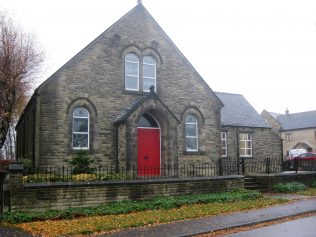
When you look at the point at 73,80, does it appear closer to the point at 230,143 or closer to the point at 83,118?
the point at 83,118

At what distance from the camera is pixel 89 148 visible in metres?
20.1

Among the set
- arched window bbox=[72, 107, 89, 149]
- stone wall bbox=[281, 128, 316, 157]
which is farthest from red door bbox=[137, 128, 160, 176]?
stone wall bbox=[281, 128, 316, 157]

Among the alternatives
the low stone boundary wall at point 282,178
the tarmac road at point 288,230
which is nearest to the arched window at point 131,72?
the low stone boundary wall at point 282,178

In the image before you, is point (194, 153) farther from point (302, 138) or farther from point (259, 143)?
point (302, 138)

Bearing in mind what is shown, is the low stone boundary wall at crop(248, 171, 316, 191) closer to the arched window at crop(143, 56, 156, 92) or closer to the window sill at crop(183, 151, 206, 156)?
the window sill at crop(183, 151, 206, 156)

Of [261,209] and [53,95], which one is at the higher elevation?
[53,95]

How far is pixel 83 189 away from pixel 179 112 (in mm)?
9869

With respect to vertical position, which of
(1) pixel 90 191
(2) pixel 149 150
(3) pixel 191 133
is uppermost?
(3) pixel 191 133

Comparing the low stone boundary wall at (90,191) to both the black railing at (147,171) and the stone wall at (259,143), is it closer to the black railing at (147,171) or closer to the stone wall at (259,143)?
the black railing at (147,171)

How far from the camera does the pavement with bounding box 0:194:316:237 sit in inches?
427

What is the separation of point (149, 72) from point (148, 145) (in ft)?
13.6

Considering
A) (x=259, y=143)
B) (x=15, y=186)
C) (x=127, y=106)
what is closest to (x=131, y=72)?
(x=127, y=106)

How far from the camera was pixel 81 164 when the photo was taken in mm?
18484

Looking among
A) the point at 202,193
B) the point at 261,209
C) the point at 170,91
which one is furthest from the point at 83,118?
the point at 261,209
